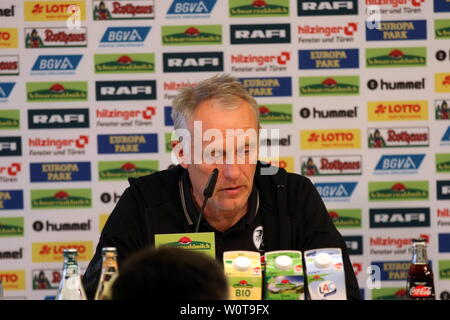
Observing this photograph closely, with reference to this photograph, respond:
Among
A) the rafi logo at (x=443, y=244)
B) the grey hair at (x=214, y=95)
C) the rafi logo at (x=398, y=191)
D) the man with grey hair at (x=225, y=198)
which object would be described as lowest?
the rafi logo at (x=443, y=244)

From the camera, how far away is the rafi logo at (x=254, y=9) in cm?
389

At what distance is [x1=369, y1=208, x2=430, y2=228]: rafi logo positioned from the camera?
152 inches

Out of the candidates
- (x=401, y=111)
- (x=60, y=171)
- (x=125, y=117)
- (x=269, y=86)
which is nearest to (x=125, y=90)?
(x=125, y=117)

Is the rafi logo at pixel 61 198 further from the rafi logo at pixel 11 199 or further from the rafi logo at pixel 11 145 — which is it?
the rafi logo at pixel 11 145

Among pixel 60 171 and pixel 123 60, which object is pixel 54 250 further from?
pixel 123 60

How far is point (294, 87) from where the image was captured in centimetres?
390

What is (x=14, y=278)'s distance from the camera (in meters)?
3.85

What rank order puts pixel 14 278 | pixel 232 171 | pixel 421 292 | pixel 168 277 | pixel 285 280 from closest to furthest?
1. pixel 168 277
2. pixel 285 280
3. pixel 421 292
4. pixel 232 171
5. pixel 14 278

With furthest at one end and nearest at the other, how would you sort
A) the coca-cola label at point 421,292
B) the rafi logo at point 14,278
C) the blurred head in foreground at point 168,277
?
the rafi logo at point 14,278 → the coca-cola label at point 421,292 → the blurred head in foreground at point 168,277

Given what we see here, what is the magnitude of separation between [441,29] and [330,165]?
0.94 metres

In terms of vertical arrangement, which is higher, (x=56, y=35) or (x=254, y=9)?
(x=254, y=9)

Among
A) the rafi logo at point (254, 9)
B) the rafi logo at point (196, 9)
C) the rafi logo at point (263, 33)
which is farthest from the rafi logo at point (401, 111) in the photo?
the rafi logo at point (196, 9)

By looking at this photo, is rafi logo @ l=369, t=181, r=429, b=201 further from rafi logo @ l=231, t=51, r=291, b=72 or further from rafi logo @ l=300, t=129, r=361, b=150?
rafi logo @ l=231, t=51, r=291, b=72

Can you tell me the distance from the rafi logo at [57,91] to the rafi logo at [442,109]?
6.11ft
